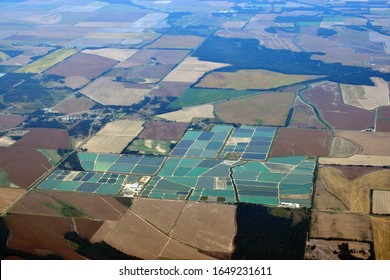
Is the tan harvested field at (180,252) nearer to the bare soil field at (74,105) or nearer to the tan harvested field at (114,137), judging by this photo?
the tan harvested field at (114,137)

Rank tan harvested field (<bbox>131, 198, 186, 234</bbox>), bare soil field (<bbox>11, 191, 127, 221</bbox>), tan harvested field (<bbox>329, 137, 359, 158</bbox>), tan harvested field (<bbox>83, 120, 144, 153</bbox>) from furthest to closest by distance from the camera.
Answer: tan harvested field (<bbox>83, 120, 144, 153</bbox>) < tan harvested field (<bbox>329, 137, 359, 158</bbox>) < bare soil field (<bbox>11, 191, 127, 221</bbox>) < tan harvested field (<bbox>131, 198, 186, 234</bbox>)

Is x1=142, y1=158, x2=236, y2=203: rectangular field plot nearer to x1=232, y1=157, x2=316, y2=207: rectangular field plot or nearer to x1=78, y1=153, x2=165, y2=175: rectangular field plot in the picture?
x1=232, y1=157, x2=316, y2=207: rectangular field plot

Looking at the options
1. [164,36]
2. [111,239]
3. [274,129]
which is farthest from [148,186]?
[164,36]

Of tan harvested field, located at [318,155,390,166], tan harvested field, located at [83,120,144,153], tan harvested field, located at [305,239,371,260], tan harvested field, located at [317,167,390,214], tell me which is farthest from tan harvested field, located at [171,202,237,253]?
tan harvested field, located at [83,120,144,153]

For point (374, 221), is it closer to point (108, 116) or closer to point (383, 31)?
point (108, 116)

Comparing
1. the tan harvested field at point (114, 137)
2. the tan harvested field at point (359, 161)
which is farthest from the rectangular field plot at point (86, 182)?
the tan harvested field at point (359, 161)
